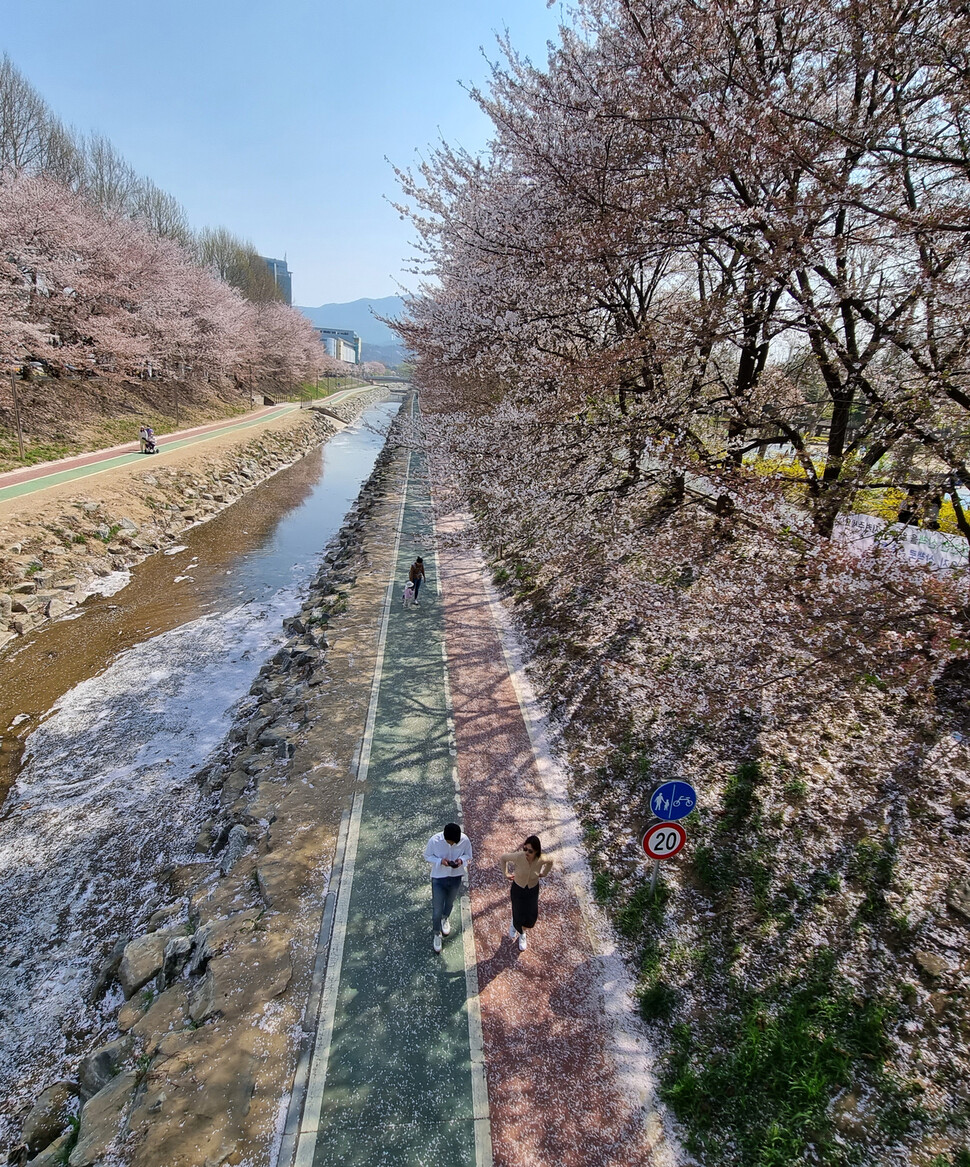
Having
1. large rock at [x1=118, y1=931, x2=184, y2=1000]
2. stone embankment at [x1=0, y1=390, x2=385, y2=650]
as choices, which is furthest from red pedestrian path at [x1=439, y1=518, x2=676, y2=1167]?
stone embankment at [x1=0, y1=390, x2=385, y2=650]

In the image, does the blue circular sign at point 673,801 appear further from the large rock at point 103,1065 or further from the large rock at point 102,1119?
the large rock at point 103,1065

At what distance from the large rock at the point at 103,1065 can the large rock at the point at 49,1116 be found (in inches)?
8.5

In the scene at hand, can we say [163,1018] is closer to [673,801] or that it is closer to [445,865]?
[445,865]

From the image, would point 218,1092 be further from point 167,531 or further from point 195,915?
point 167,531

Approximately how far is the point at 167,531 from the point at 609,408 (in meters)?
18.7

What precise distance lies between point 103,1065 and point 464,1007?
3.23 m

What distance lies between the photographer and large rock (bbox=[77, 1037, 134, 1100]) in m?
Answer: 4.96

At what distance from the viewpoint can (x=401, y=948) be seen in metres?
5.59

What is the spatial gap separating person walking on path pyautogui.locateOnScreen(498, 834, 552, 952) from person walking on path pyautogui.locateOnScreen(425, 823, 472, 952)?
42 cm

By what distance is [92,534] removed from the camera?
18.3m

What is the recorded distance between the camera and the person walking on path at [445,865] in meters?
5.52

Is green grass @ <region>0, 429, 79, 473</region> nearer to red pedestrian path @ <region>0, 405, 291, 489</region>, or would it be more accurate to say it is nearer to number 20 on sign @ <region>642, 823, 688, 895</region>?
red pedestrian path @ <region>0, 405, 291, 489</region>

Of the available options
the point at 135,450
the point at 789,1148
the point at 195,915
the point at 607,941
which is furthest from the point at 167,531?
the point at 789,1148

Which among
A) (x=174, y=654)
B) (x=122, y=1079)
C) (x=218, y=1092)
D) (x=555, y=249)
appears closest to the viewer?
(x=218, y=1092)
